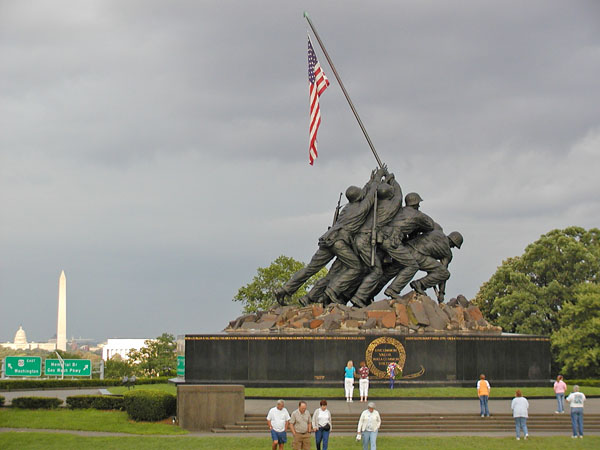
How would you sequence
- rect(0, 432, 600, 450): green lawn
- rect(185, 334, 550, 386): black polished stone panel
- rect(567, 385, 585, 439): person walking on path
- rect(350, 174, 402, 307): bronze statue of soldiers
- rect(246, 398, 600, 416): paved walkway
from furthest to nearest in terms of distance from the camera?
rect(350, 174, 402, 307): bronze statue of soldiers → rect(185, 334, 550, 386): black polished stone panel → rect(246, 398, 600, 416): paved walkway → rect(567, 385, 585, 439): person walking on path → rect(0, 432, 600, 450): green lawn

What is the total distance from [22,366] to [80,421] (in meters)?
13.2

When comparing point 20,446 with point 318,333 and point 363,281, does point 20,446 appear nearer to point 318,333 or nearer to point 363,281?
point 318,333

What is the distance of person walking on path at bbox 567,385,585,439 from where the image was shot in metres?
20.5

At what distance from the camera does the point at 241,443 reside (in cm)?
1980

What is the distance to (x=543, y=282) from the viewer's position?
165ft

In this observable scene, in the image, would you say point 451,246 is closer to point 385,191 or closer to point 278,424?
point 385,191

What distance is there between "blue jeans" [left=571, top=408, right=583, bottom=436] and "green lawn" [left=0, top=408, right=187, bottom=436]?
9647 millimetres

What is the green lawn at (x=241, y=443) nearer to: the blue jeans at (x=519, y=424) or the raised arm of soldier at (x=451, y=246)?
the blue jeans at (x=519, y=424)

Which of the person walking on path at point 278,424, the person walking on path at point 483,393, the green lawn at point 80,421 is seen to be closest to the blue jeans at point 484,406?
the person walking on path at point 483,393

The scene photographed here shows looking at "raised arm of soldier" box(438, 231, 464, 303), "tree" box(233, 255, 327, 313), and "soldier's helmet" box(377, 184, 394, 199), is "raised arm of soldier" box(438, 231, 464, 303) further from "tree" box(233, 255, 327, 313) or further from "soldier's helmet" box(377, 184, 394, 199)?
"tree" box(233, 255, 327, 313)

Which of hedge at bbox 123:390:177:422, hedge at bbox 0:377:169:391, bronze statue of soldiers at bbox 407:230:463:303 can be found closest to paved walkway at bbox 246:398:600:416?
hedge at bbox 123:390:177:422

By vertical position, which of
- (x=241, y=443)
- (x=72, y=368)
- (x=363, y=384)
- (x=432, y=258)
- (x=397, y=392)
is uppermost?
(x=432, y=258)

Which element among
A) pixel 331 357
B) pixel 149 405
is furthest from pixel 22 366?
pixel 149 405

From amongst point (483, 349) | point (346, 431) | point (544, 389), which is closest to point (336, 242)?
point (483, 349)
